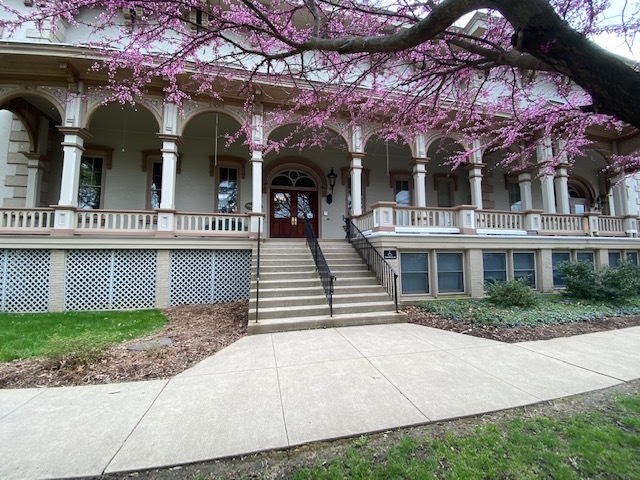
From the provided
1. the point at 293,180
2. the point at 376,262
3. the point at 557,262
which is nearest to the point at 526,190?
the point at 557,262

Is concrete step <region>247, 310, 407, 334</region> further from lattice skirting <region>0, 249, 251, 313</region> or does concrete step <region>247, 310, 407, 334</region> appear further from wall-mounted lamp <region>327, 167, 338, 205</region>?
wall-mounted lamp <region>327, 167, 338, 205</region>

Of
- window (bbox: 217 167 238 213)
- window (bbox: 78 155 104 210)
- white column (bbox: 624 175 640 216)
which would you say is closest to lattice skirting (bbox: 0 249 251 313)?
window (bbox: 78 155 104 210)

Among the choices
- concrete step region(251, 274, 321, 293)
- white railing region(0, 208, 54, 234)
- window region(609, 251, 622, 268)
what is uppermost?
white railing region(0, 208, 54, 234)

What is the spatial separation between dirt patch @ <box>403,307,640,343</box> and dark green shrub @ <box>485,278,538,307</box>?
3.42 ft

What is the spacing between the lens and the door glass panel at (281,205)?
11918 mm

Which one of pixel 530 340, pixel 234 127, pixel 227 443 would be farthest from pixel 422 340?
pixel 234 127

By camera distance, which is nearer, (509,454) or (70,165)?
(509,454)

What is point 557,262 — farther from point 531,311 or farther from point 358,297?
point 358,297

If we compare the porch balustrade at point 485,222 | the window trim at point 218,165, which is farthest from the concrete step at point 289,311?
the window trim at point 218,165

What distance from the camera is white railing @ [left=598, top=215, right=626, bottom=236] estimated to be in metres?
10.4

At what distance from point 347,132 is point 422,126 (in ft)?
14.9

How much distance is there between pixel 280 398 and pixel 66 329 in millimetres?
5098

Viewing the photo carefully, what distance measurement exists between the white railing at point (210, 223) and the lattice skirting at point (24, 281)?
10.7ft

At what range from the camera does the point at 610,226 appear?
1062cm
